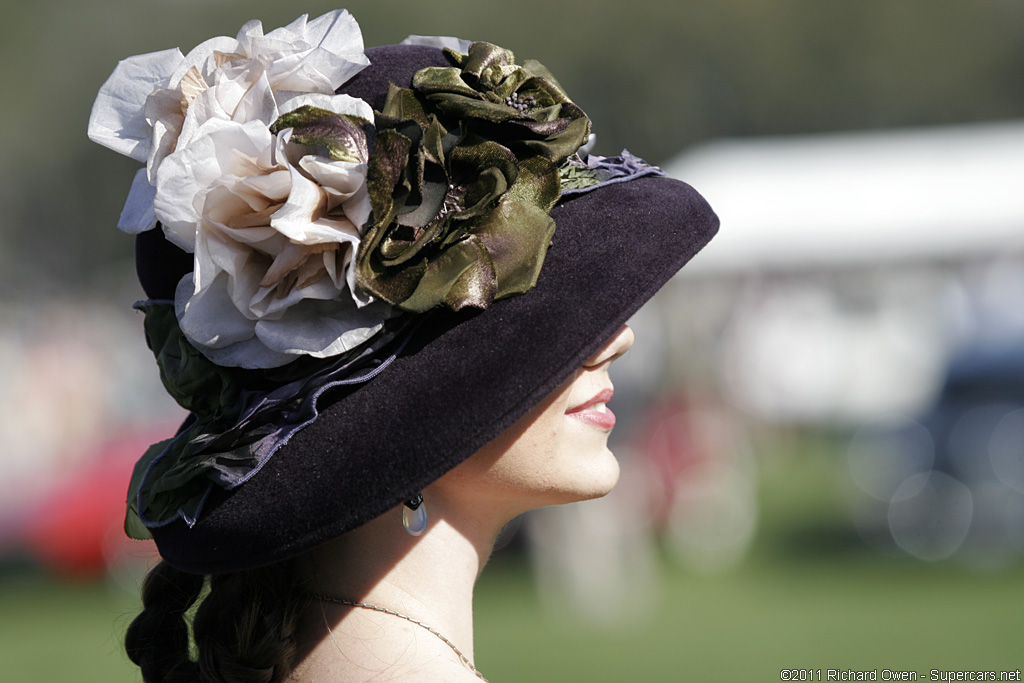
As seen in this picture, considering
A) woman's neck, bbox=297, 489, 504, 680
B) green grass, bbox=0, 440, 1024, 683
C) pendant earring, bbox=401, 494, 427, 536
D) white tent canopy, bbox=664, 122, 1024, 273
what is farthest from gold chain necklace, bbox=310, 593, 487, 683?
white tent canopy, bbox=664, 122, 1024, 273

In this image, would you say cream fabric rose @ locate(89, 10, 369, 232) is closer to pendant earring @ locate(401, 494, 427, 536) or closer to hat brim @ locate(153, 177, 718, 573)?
hat brim @ locate(153, 177, 718, 573)

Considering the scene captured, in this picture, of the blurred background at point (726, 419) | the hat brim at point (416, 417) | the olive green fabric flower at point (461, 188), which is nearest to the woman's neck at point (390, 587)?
the hat brim at point (416, 417)

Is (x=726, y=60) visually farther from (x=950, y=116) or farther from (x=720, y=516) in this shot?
(x=720, y=516)

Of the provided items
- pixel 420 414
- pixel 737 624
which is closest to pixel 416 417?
pixel 420 414

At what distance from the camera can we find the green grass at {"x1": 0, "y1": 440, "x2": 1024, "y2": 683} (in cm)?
646

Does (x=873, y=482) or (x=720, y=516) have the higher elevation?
(x=873, y=482)

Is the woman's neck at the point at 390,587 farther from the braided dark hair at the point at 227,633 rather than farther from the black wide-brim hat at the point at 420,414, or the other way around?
the black wide-brim hat at the point at 420,414

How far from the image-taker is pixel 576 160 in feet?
6.16

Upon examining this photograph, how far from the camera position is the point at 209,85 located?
1.65 metres

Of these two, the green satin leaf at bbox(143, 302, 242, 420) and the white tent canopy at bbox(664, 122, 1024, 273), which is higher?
the green satin leaf at bbox(143, 302, 242, 420)

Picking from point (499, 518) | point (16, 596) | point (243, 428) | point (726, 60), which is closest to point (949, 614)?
point (499, 518)

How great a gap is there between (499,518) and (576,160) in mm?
674

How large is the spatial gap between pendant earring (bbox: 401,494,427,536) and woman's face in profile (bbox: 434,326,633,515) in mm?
55

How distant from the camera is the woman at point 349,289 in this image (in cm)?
159
